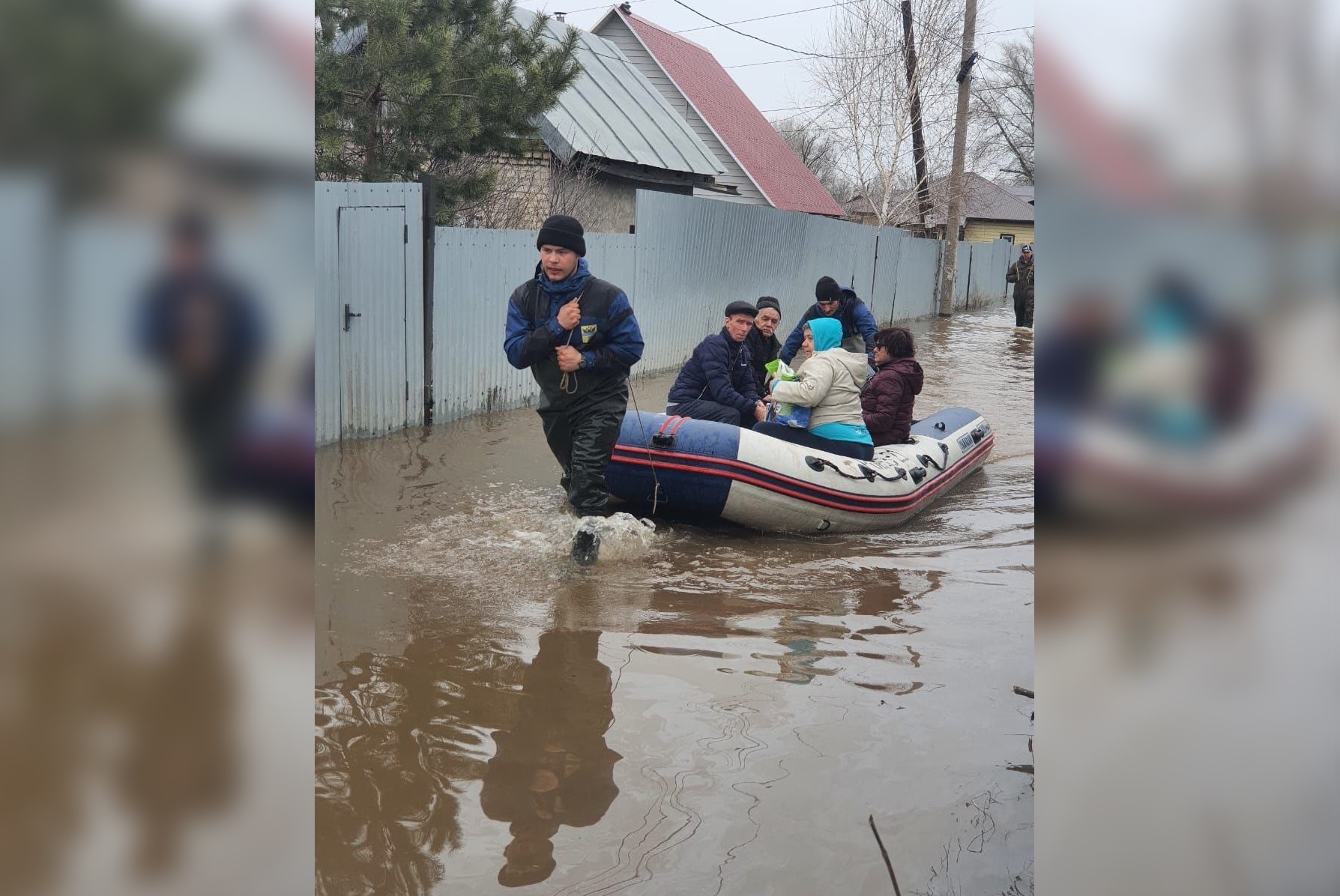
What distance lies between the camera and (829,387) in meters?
7.71

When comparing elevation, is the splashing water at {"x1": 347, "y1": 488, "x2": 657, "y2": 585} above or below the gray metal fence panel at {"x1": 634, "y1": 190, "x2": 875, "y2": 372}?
below

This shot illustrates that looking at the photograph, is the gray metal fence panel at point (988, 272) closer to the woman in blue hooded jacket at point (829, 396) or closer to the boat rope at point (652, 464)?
the woman in blue hooded jacket at point (829, 396)

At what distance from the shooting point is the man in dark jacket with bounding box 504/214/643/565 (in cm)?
643

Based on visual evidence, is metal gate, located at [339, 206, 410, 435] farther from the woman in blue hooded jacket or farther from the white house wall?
the white house wall

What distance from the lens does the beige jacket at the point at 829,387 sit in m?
7.63

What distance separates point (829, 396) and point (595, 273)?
512 cm

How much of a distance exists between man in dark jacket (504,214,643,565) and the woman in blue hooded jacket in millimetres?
1370

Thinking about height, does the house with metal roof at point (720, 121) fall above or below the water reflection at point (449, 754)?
above

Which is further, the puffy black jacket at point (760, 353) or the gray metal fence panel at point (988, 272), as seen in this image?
the gray metal fence panel at point (988, 272)

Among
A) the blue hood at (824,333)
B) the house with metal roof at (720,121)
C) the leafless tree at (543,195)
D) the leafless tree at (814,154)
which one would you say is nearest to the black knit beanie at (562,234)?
the blue hood at (824,333)

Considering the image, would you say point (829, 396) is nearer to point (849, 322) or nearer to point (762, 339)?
point (762, 339)

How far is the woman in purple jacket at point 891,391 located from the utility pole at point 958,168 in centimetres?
1950

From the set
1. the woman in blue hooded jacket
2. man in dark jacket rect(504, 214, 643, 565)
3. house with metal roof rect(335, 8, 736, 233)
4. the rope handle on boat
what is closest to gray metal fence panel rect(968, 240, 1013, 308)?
house with metal roof rect(335, 8, 736, 233)
